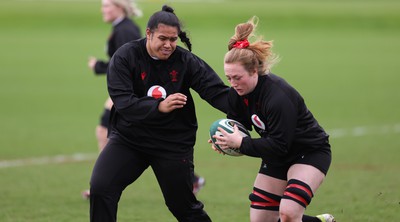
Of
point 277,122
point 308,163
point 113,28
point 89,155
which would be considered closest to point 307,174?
point 308,163

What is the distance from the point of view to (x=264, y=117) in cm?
640

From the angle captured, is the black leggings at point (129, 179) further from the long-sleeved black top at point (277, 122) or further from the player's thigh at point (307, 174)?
the player's thigh at point (307, 174)

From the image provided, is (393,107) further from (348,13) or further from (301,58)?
(348,13)

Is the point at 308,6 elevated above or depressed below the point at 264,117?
above

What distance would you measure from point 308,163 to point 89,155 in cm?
693

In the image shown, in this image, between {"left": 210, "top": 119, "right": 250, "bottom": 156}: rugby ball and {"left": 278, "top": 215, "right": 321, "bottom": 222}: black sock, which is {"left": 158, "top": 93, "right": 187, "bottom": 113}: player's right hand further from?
{"left": 278, "top": 215, "right": 321, "bottom": 222}: black sock

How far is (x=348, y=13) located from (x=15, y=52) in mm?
19073

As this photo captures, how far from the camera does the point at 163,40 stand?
21.6ft

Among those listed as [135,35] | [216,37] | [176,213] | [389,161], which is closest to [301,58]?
[216,37]

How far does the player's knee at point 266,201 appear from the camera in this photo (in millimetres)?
6695

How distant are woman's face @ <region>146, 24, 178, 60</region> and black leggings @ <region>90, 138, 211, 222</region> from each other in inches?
34.5

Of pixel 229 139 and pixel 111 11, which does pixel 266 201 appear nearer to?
pixel 229 139

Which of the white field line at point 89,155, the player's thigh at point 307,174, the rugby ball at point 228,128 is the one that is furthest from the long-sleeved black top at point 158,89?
the white field line at point 89,155

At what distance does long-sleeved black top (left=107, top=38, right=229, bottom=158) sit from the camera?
668cm
